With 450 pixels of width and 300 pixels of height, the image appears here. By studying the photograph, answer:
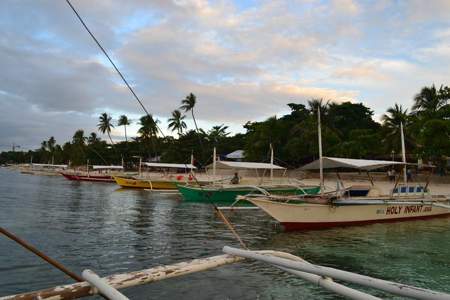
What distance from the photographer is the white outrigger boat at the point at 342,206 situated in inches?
733

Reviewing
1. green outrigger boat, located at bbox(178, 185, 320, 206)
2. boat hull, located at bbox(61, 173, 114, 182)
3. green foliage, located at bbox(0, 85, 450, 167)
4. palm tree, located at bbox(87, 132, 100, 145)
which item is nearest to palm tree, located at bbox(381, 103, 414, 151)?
green foliage, located at bbox(0, 85, 450, 167)

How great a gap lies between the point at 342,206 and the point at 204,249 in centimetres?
798

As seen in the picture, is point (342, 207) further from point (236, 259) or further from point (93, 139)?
point (93, 139)

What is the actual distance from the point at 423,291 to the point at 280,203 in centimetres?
1502

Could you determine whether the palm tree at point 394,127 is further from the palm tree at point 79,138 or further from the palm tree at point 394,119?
the palm tree at point 79,138

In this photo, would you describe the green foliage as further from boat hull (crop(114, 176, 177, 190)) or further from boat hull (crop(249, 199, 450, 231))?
boat hull (crop(249, 199, 450, 231))

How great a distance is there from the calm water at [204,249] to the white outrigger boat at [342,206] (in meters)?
0.65

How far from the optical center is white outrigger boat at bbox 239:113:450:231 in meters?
18.6

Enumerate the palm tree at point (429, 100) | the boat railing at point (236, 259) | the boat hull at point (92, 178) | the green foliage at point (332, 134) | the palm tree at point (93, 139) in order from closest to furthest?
the boat railing at point (236, 259)
the green foliage at point (332, 134)
the palm tree at point (429, 100)
the boat hull at point (92, 178)
the palm tree at point (93, 139)

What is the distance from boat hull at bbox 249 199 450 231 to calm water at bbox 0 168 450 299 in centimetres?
62

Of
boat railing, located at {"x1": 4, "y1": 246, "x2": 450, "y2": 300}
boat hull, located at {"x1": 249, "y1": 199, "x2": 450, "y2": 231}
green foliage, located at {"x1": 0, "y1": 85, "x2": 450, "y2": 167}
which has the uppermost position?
green foliage, located at {"x1": 0, "y1": 85, "x2": 450, "y2": 167}

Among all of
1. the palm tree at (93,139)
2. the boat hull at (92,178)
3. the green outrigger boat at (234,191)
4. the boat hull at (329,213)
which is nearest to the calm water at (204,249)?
the boat hull at (329,213)

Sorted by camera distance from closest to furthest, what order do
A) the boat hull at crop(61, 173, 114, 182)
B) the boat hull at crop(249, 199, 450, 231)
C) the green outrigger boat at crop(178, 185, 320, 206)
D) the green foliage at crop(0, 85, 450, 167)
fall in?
the boat hull at crop(249, 199, 450, 231)
the green outrigger boat at crop(178, 185, 320, 206)
the green foliage at crop(0, 85, 450, 167)
the boat hull at crop(61, 173, 114, 182)

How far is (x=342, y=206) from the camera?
19.6 m
